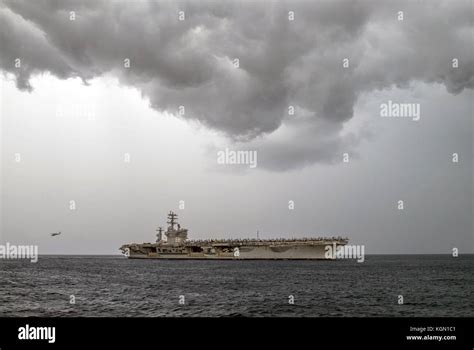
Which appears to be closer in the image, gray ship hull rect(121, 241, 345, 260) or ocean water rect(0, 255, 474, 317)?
ocean water rect(0, 255, 474, 317)

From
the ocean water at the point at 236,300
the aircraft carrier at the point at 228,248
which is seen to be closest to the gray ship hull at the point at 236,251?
the aircraft carrier at the point at 228,248

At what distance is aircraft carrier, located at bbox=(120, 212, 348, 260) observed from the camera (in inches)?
3408

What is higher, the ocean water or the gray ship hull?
the ocean water

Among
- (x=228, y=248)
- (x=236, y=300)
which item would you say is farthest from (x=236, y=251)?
(x=236, y=300)

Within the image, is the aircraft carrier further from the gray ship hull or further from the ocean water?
the ocean water

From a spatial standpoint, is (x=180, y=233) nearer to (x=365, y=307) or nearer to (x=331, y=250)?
(x=331, y=250)

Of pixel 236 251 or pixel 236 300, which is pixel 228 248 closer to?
pixel 236 251

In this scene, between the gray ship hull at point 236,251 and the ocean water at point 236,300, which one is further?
the gray ship hull at point 236,251

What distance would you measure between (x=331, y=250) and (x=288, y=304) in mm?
58677

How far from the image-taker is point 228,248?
94.9m

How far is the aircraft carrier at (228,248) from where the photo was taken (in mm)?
86562

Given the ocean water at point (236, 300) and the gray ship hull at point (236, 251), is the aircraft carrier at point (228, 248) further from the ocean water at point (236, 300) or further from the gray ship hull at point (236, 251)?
the ocean water at point (236, 300)

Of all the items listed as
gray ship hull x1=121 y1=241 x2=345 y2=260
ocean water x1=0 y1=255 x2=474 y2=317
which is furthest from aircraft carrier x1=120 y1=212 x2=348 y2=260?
ocean water x1=0 y1=255 x2=474 y2=317
